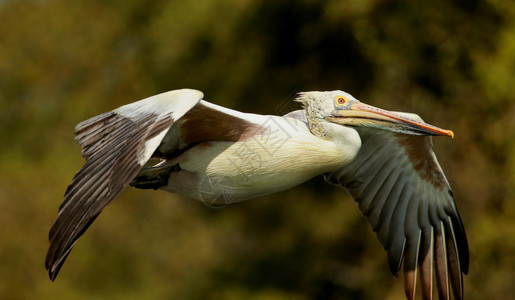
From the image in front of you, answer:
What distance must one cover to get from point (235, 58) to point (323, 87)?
5.70ft

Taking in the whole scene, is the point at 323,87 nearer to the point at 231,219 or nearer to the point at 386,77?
the point at 386,77

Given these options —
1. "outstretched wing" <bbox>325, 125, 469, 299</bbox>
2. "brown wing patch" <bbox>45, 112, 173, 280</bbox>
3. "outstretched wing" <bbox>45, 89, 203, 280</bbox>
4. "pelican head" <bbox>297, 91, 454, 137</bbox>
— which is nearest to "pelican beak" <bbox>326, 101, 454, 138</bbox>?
"pelican head" <bbox>297, 91, 454, 137</bbox>

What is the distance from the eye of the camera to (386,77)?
12.5 m

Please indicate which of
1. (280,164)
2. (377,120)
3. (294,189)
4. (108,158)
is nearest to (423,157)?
(377,120)

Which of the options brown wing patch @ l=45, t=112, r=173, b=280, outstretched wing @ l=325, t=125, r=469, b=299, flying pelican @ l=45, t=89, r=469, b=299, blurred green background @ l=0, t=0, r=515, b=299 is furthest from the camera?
blurred green background @ l=0, t=0, r=515, b=299

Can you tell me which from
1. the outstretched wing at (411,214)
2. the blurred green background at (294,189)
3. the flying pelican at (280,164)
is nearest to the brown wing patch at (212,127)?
the flying pelican at (280,164)

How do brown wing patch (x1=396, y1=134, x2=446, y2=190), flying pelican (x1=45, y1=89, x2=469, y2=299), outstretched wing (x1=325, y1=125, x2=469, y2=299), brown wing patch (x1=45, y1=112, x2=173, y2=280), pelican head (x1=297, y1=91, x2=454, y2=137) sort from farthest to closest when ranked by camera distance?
outstretched wing (x1=325, y1=125, x2=469, y2=299) < brown wing patch (x1=396, y1=134, x2=446, y2=190) < pelican head (x1=297, y1=91, x2=454, y2=137) < flying pelican (x1=45, y1=89, x2=469, y2=299) < brown wing patch (x1=45, y1=112, x2=173, y2=280)

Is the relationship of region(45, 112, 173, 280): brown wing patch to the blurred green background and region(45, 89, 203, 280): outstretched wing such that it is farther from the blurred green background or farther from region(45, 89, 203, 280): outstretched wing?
the blurred green background

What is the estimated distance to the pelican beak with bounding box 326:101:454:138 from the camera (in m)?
5.98

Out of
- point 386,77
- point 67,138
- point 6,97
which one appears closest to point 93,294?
point 67,138

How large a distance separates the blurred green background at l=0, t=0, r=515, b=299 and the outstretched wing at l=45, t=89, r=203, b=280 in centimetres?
634

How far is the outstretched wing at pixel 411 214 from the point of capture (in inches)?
276

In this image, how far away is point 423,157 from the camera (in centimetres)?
689

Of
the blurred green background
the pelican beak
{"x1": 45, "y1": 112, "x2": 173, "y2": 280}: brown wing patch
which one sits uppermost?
the pelican beak
